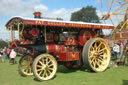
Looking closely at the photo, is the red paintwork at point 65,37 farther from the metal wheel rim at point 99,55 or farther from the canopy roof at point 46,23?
the metal wheel rim at point 99,55

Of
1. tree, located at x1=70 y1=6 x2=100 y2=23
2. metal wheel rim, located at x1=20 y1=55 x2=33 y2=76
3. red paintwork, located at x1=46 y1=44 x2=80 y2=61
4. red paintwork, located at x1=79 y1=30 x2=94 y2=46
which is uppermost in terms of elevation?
tree, located at x1=70 y1=6 x2=100 y2=23

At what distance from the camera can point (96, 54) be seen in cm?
610

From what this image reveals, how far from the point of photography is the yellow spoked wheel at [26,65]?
18.9 ft

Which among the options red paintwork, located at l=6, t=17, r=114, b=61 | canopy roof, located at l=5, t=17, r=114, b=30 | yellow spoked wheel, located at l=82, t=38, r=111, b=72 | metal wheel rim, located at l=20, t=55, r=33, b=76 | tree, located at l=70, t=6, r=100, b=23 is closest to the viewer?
canopy roof, located at l=5, t=17, r=114, b=30

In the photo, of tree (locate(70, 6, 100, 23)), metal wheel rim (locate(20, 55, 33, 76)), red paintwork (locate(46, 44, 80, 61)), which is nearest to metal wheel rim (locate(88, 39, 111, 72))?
red paintwork (locate(46, 44, 80, 61))

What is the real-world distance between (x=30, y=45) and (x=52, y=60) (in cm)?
91

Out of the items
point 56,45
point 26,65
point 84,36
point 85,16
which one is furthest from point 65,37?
point 85,16

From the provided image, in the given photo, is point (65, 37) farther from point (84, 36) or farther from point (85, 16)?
point (85, 16)

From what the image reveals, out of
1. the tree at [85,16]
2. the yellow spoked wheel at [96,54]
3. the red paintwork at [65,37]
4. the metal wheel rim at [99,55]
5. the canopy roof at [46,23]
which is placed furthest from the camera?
the tree at [85,16]

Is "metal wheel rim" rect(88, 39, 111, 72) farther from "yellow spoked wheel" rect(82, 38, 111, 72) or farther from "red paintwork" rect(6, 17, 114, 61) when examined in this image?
"red paintwork" rect(6, 17, 114, 61)

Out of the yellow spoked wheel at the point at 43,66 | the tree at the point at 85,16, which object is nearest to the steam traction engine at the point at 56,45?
the yellow spoked wheel at the point at 43,66

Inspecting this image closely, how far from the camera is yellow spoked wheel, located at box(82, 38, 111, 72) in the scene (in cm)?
572

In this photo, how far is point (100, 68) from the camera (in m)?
6.12

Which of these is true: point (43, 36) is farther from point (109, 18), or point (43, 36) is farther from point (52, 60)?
point (109, 18)
